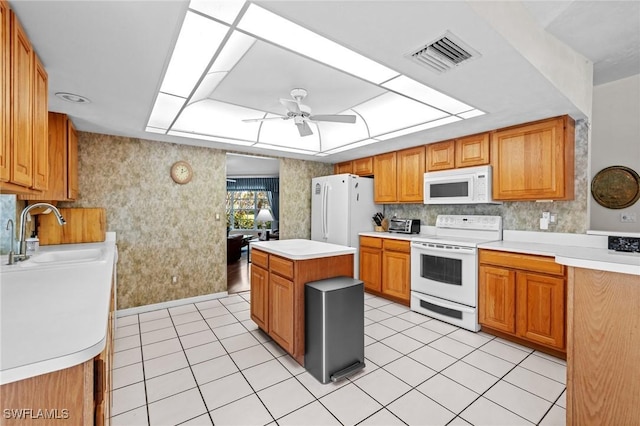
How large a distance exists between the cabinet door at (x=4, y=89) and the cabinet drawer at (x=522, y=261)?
12.5 ft

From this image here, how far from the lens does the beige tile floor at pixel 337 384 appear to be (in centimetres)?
194

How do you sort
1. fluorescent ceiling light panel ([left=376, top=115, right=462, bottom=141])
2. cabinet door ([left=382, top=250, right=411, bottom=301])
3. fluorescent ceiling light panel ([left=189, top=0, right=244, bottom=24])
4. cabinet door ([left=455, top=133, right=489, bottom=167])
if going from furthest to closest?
1. cabinet door ([left=382, top=250, right=411, bottom=301])
2. cabinet door ([left=455, top=133, right=489, bottom=167])
3. fluorescent ceiling light panel ([left=376, top=115, right=462, bottom=141])
4. fluorescent ceiling light panel ([left=189, top=0, right=244, bottom=24])

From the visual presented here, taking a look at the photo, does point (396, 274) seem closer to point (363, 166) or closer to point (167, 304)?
point (363, 166)

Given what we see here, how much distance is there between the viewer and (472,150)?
3.64 metres

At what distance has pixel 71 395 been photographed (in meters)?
0.82

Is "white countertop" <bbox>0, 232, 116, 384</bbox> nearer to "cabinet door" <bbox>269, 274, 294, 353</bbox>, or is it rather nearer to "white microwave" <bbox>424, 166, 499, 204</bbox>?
"cabinet door" <bbox>269, 274, 294, 353</bbox>

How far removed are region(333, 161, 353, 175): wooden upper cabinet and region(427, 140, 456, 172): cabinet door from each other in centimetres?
165

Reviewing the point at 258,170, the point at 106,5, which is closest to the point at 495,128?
the point at 106,5

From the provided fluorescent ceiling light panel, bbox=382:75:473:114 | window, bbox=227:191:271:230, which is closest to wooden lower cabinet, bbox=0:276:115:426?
fluorescent ceiling light panel, bbox=382:75:473:114

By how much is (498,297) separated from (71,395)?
346 cm

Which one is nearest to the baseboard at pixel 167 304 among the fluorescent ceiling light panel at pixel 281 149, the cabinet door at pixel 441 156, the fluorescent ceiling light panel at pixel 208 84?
the fluorescent ceiling light panel at pixel 281 149

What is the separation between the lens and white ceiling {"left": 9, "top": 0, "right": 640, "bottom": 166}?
1422mm

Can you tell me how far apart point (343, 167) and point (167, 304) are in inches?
147

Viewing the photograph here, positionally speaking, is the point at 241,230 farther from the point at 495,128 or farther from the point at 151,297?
the point at 495,128
